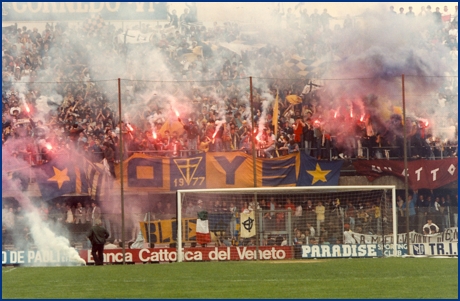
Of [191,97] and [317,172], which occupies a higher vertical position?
[191,97]

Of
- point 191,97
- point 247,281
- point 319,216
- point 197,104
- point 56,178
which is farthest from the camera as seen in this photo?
point 191,97

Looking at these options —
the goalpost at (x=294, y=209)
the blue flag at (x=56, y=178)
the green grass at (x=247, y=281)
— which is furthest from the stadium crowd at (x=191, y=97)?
the green grass at (x=247, y=281)

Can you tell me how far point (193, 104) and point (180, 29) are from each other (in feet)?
19.2

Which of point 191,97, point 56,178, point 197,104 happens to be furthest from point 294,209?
point 191,97

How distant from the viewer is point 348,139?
30562 millimetres

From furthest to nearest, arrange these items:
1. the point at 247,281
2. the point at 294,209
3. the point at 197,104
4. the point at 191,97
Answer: the point at 191,97 → the point at 197,104 → the point at 294,209 → the point at 247,281

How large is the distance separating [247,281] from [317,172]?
1078 cm

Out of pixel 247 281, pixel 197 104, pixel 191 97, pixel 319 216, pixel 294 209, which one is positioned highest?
pixel 191 97

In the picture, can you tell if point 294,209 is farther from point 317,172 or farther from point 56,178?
point 56,178

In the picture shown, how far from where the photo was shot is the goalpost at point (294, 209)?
26938 mm

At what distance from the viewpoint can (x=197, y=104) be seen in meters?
32.8

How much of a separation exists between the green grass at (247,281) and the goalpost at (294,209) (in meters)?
4.22

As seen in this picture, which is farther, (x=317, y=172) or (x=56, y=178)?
(x=317, y=172)

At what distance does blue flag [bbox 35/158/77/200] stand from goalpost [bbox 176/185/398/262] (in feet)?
10.6
